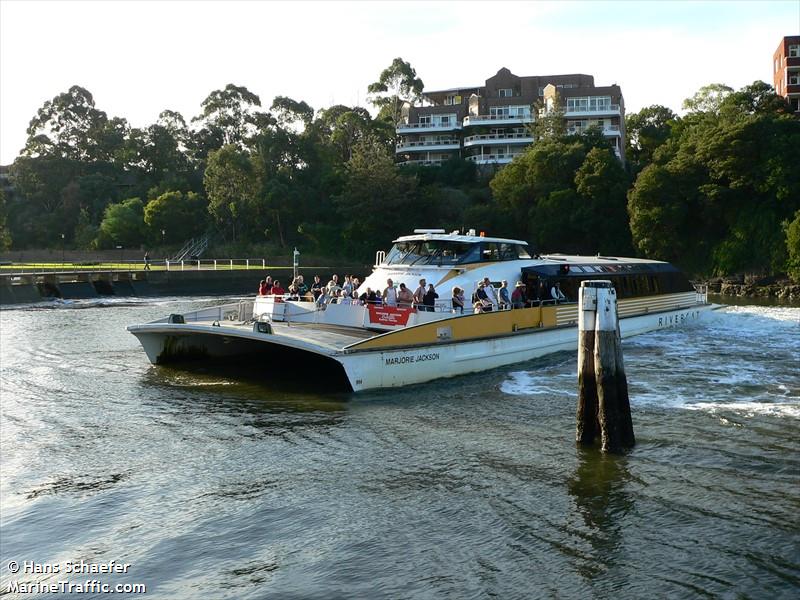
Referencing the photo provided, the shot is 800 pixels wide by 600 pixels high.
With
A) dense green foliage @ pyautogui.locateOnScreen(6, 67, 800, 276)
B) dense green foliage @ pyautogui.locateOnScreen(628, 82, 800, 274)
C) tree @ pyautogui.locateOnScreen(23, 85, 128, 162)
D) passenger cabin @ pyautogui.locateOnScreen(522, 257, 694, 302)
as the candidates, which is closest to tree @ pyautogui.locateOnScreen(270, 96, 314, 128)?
dense green foliage @ pyautogui.locateOnScreen(6, 67, 800, 276)

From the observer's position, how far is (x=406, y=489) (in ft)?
36.3

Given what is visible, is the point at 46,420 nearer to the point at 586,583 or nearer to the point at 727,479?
the point at 586,583

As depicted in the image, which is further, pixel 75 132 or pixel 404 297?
pixel 75 132

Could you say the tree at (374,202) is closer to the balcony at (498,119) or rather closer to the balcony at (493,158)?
the balcony at (493,158)

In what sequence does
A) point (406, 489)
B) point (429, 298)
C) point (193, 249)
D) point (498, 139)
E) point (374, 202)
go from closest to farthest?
point (406, 489) → point (429, 298) → point (374, 202) → point (193, 249) → point (498, 139)

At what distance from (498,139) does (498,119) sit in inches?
118

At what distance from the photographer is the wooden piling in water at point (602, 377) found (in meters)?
12.3

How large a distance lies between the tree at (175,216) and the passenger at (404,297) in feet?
215

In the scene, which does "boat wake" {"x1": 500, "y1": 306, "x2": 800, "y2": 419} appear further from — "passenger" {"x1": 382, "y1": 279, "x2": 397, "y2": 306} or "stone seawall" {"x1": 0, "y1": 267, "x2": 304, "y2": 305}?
"stone seawall" {"x1": 0, "y1": 267, "x2": 304, "y2": 305}

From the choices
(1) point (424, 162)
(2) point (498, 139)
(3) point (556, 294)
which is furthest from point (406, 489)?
(1) point (424, 162)

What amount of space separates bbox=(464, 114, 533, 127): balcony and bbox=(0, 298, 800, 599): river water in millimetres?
76860

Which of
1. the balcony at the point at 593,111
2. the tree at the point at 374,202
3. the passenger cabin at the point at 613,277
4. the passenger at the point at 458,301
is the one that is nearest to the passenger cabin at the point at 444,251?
the passenger cabin at the point at 613,277

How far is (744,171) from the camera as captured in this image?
183 ft

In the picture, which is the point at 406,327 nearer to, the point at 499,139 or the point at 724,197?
the point at 724,197
